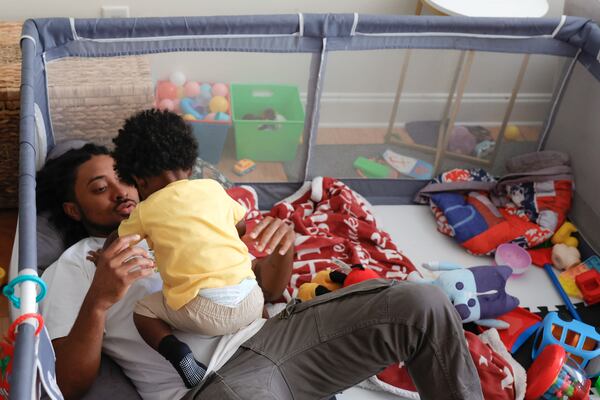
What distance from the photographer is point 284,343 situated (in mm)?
1216

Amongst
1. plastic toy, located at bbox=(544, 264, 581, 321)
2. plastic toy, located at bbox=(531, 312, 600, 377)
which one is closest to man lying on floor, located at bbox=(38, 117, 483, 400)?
plastic toy, located at bbox=(531, 312, 600, 377)

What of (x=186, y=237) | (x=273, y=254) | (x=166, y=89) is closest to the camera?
(x=186, y=237)

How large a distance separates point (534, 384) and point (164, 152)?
99cm

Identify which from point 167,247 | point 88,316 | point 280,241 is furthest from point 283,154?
point 88,316

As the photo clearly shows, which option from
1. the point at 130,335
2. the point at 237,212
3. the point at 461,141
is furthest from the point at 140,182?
the point at 461,141

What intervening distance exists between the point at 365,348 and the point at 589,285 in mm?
942

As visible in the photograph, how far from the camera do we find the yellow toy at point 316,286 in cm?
159

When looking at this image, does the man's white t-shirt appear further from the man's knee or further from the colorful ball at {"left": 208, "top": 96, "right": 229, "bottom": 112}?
the colorful ball at {"left": 208, "top": 96, "right": 229, "bottom": 112}

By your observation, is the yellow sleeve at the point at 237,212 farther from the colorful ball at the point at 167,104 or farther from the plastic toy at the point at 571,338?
the plastic toy at the point at 571,338

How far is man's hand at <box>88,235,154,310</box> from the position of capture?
1043 mm

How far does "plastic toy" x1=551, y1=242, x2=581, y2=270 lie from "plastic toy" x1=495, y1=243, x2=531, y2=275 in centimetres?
9

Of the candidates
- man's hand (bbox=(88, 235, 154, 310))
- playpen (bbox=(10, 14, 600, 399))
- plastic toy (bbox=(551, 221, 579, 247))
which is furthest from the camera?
plastic toy (bbox=(551, 221, 579, 247))

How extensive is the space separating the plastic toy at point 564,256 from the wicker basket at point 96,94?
1.25 metres

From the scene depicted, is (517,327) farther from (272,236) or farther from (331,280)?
(272,236)
